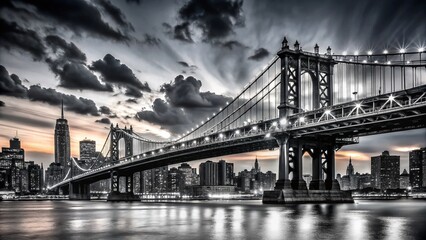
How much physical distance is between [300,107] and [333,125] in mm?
9143

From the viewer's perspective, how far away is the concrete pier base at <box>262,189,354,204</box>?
2360 inches

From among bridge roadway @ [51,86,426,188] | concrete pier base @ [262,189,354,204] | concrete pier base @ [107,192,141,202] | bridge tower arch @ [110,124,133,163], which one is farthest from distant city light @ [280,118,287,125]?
bridge tower arch @ [110,124,133,163]

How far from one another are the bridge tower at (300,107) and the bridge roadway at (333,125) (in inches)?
61.1

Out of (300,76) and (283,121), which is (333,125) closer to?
(283,121)

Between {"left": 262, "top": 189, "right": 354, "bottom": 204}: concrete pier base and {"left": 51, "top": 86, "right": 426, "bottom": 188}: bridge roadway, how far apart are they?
293 inches

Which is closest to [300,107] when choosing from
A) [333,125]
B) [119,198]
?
[333,125]

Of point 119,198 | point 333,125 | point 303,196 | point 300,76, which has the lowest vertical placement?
point 119,198

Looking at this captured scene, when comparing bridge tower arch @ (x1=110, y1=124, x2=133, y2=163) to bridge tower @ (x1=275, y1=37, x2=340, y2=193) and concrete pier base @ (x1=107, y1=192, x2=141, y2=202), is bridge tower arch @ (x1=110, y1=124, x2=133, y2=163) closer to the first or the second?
concrete pier base @ (x1=107, y1=192, x2=141, y2=202)

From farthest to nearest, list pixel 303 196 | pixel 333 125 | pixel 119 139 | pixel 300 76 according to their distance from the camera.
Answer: pixel 119 139 → pixel 300 76 → pixel 303 196 → pixel 333 125

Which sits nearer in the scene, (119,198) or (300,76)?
(300,76)

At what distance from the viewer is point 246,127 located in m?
73.4

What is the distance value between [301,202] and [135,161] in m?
54.9

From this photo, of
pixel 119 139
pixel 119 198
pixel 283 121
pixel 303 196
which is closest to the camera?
pixel 303 196

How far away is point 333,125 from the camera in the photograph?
57031mm
